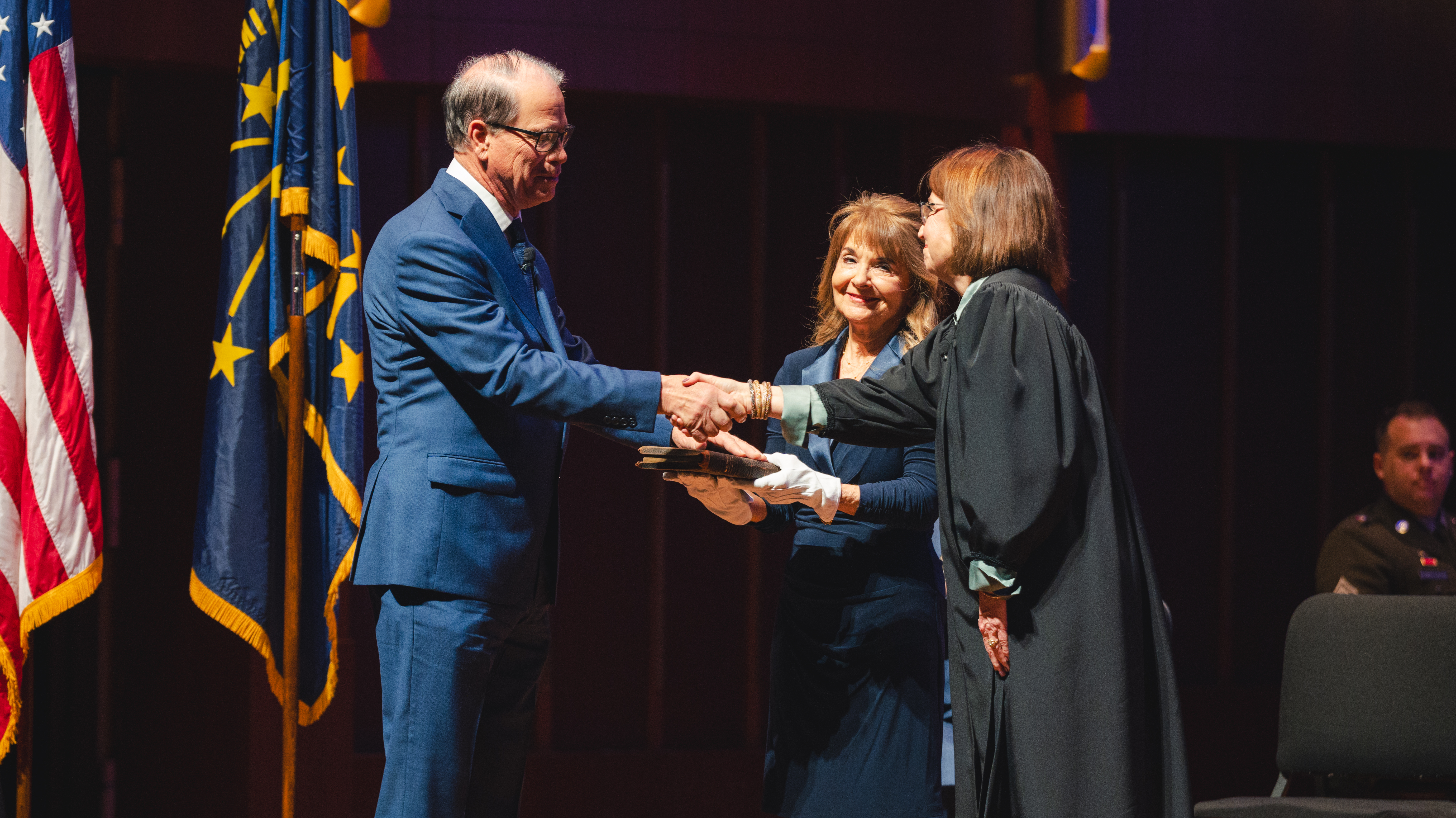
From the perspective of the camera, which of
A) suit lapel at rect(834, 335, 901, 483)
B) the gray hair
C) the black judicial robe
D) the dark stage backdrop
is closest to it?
the black judicial robe

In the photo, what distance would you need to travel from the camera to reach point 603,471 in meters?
4.23

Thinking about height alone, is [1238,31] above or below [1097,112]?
above

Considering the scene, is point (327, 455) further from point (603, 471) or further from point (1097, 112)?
point (1097, 112)

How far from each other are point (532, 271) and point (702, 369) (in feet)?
6.22

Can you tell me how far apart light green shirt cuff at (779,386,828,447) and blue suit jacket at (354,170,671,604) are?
1.13ft

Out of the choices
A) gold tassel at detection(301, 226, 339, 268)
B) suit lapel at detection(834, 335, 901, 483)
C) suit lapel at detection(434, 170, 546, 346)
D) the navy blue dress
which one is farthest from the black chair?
gold tassel at detection(301, 226, 339, 268)

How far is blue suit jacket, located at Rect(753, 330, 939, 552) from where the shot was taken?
2525 millimetres

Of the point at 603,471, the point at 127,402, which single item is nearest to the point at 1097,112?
the point at 603,471

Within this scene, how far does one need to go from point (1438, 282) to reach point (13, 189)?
15.9 feet

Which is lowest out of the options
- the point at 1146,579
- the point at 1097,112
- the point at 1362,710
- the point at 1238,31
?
the point at 1362,710

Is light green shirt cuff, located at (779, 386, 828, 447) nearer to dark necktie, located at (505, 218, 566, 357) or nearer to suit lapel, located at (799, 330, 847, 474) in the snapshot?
suit lapel, located at (799, 330, 847, 474)

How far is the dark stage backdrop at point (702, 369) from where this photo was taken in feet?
12.4

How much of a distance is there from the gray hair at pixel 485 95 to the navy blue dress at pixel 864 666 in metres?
1.03

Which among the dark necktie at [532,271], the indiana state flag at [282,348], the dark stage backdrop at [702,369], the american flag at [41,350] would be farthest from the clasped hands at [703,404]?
the dark stage backdrop at [702,369]
